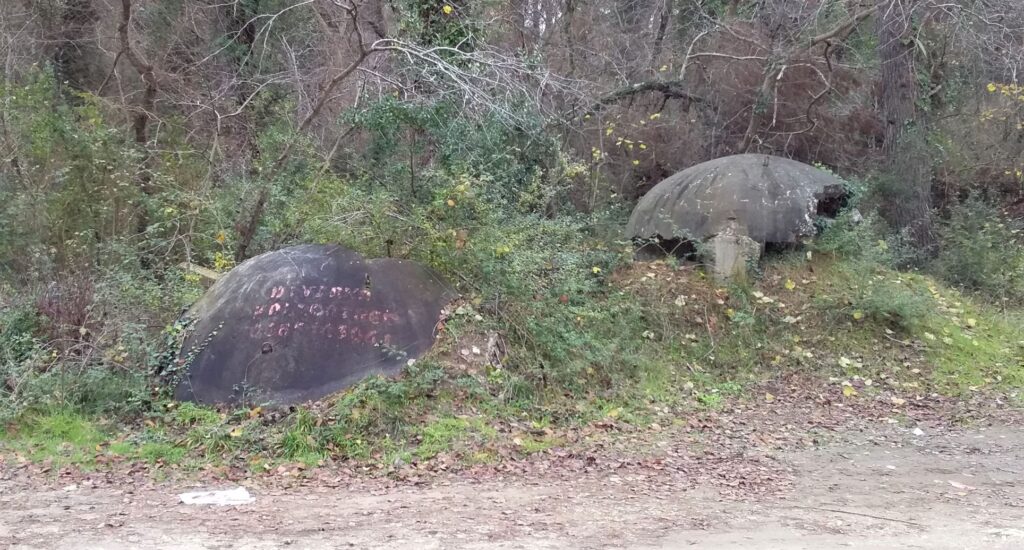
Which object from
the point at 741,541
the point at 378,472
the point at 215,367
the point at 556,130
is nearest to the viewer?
the point at 741,541

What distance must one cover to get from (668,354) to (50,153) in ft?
30.6

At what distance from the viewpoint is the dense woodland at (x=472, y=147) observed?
9.11m

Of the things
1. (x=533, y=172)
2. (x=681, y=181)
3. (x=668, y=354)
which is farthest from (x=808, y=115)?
(x=668, y=354)

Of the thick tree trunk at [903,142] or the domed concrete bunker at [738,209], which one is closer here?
the domed concrete bunker at [738,209]

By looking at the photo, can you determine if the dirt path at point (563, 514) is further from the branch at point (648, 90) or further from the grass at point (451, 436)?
the branch at point (648, 90)

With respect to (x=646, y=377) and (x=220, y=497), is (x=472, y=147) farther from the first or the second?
(x=220, y=497)

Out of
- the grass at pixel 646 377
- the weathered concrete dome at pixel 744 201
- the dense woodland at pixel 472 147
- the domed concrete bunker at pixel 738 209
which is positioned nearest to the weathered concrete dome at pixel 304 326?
the grass at pixel 646 377

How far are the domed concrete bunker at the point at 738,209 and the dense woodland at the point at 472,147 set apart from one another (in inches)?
23.2

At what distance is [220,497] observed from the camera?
19.0 feet

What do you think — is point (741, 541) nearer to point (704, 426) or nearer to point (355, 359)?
point (704, 426)

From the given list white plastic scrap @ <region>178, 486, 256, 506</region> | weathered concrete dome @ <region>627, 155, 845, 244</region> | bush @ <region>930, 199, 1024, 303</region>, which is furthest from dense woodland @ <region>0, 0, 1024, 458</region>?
white plastic scrap @ <region>178, 486, 256, 506</region>

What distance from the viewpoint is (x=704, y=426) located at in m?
8.08

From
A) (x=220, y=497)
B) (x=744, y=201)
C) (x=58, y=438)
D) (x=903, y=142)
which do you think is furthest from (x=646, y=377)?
(x=903, y=142)

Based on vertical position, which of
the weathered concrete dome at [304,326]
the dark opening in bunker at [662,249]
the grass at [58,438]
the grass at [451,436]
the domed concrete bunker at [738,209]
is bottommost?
the grass at [58,438]
